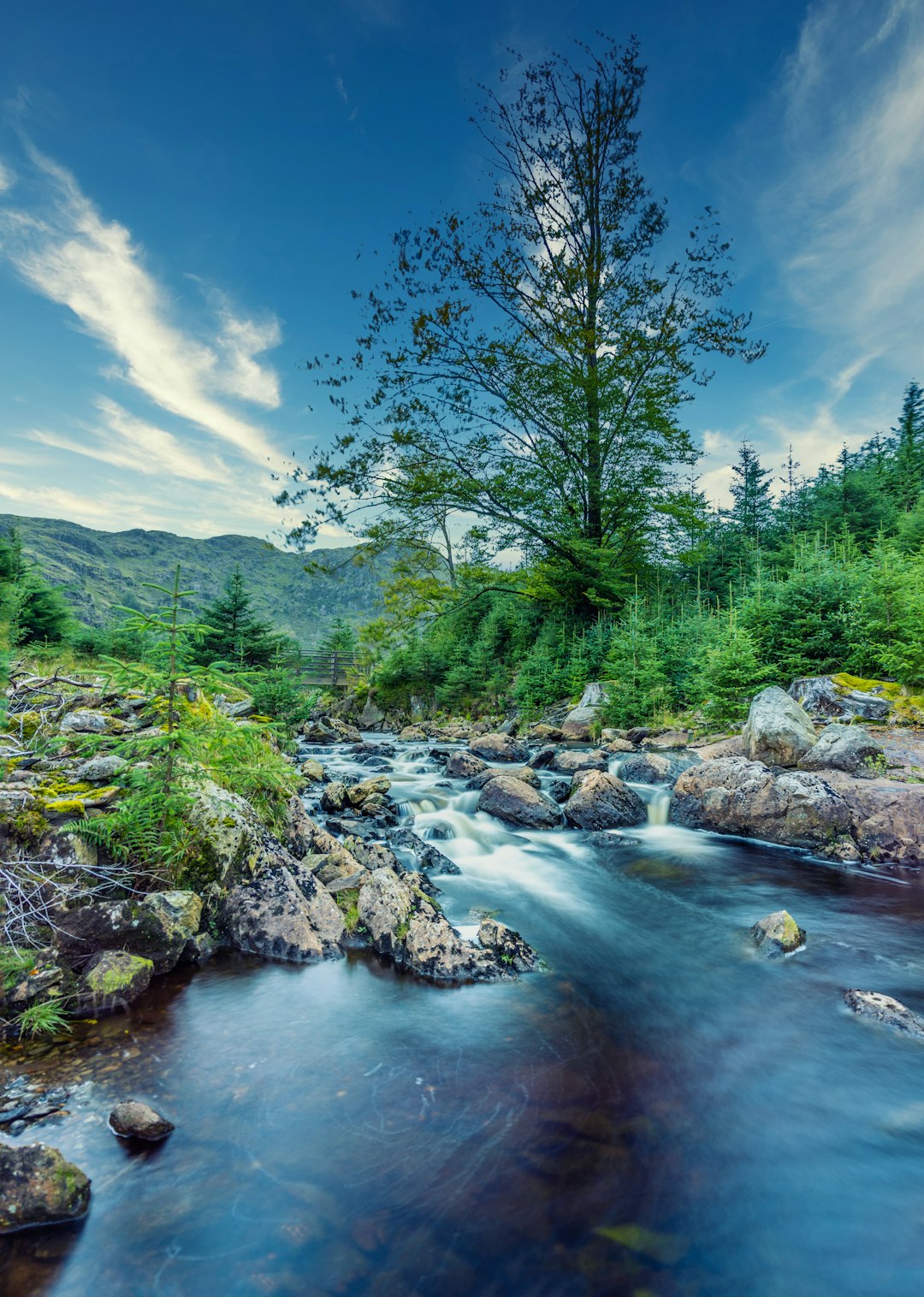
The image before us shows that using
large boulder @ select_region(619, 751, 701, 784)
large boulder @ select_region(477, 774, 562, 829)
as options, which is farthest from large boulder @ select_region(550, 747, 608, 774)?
large boulder @ select_region(477, 774, 562, 829)

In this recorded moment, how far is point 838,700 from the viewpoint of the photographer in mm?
10617

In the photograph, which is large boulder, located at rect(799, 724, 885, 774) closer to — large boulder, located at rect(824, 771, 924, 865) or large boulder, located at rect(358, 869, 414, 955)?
large boulder, located at rect(824, 771, 924, 865)

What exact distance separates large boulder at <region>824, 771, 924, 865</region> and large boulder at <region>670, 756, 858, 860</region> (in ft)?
0.44

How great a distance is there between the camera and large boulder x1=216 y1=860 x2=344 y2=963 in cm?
455

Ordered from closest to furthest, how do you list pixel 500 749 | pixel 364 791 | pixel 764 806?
pixel 764 806
pixel 364 791
pixel 500 749

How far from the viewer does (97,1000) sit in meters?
3.59

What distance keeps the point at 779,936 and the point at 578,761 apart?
23.1 ft

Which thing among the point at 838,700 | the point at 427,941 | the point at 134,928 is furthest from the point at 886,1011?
the point at 838,700

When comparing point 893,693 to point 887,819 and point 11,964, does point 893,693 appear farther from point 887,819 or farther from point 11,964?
point 11,964

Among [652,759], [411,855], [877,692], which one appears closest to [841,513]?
[877,692]

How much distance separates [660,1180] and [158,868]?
12.9 feet

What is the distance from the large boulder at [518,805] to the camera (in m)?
9.24

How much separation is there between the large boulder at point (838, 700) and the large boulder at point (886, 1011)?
732 cm

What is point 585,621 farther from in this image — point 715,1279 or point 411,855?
point 715,1279
